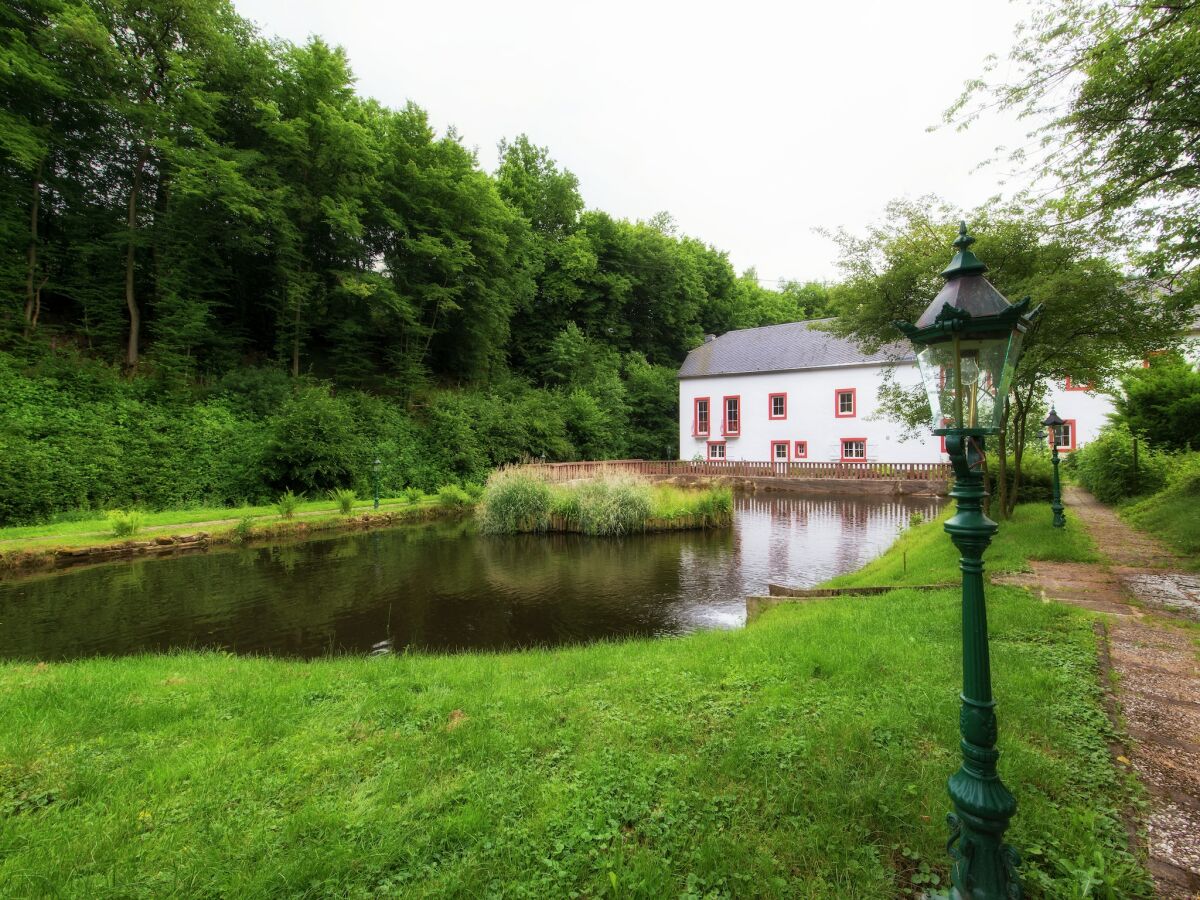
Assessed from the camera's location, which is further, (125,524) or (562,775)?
(125,524)

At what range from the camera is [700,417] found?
29.7 meters

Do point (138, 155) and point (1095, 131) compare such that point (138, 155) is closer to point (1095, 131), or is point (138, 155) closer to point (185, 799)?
point (185, 799)

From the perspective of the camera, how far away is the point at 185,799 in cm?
229

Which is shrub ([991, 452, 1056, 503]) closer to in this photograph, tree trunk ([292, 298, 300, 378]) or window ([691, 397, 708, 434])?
window ([691, 397, 708, 434])

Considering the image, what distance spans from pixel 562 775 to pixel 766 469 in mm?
23570

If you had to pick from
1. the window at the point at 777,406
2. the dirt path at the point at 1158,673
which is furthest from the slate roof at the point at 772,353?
the dirt path at the point at 1158,673

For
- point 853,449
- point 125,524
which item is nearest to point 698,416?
point 853,449

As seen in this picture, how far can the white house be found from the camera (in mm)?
24000

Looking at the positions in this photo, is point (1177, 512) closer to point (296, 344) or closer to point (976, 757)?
point (976, 757)

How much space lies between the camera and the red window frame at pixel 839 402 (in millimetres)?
24844

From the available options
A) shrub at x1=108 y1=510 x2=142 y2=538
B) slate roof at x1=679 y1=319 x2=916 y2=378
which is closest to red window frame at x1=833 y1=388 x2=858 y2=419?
slate roof at x1=679 y1=319 x2=916 y2=378

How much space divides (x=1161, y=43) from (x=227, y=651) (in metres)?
10.4

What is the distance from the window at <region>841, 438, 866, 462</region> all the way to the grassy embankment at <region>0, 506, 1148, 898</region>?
74.1ft

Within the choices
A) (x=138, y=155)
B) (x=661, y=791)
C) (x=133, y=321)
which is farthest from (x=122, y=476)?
(x=661, y=791)
